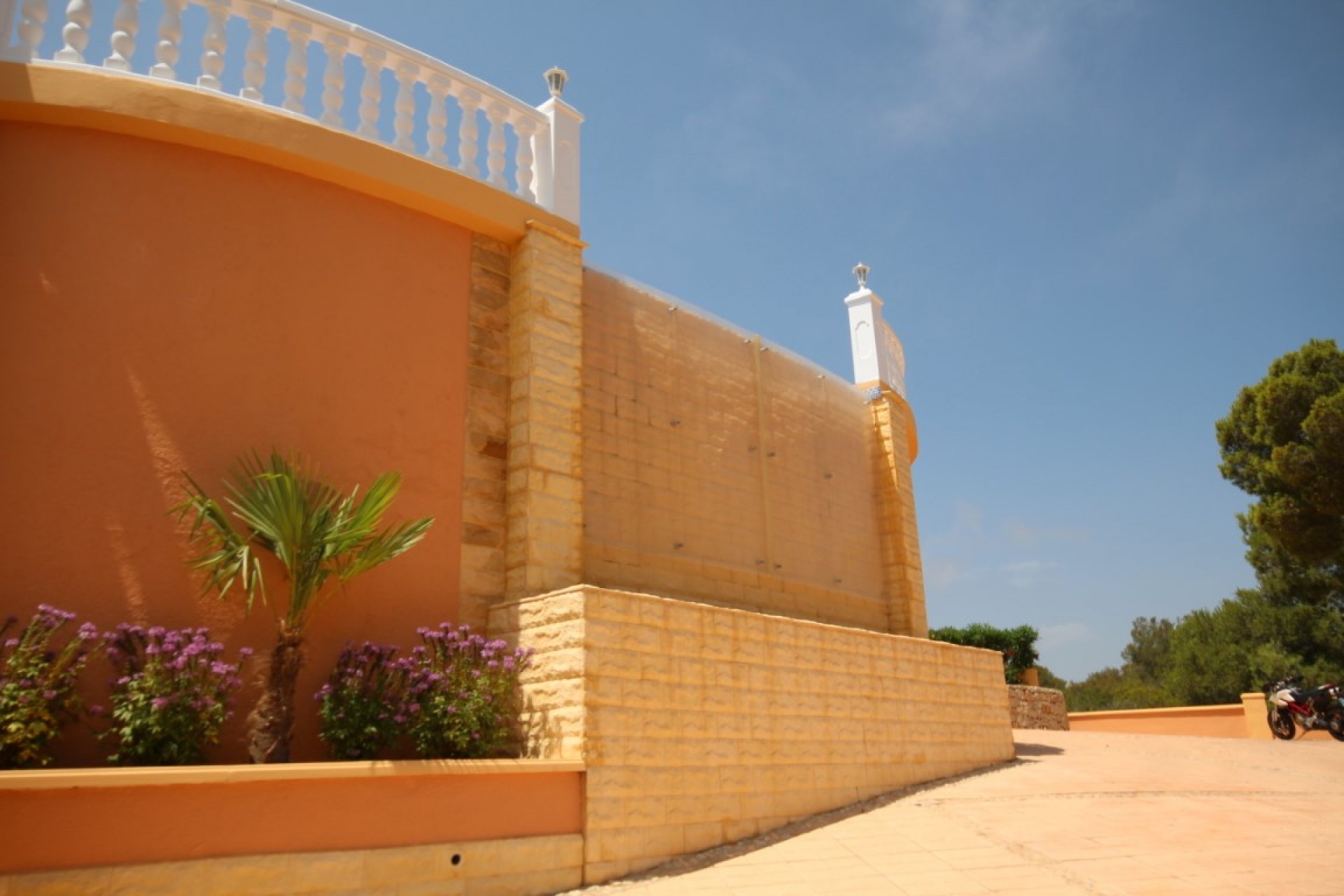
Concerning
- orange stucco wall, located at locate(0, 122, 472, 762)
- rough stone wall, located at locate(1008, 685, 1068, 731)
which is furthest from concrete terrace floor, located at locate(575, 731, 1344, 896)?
rough stone wall, located at locate(1008, 685, 1068, 731)

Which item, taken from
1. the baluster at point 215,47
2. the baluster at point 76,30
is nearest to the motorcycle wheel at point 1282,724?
the baluster at point 215,47

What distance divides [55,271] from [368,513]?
242 cm

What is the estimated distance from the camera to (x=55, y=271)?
5.88 m

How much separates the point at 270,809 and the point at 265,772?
0.60 feet

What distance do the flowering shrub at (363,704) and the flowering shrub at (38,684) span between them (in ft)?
4.26

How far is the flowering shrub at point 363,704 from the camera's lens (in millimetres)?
5484

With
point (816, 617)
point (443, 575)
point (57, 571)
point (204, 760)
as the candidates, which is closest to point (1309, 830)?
point (816, 617)

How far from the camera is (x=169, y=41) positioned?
21.5ft

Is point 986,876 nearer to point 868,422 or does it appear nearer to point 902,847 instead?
point 902,847

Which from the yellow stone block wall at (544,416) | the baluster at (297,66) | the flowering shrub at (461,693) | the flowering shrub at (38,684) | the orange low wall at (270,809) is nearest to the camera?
the orange low wall at (270,809)

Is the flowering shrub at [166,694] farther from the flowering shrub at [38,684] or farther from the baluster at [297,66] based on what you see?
the baluster at [297,66]

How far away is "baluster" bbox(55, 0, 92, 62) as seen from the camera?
6.24 metres

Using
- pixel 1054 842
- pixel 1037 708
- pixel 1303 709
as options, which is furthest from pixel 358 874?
pixel 1037 708

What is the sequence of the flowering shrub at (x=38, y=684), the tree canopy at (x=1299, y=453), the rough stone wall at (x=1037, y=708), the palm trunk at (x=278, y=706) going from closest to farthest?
the flowering shrub at (x=38, y=684)
the palm trunk at (x=278, y=706)
the rough stone wall at (x=1037, y=708)
the tree canopy at (x=1299, y=453)
